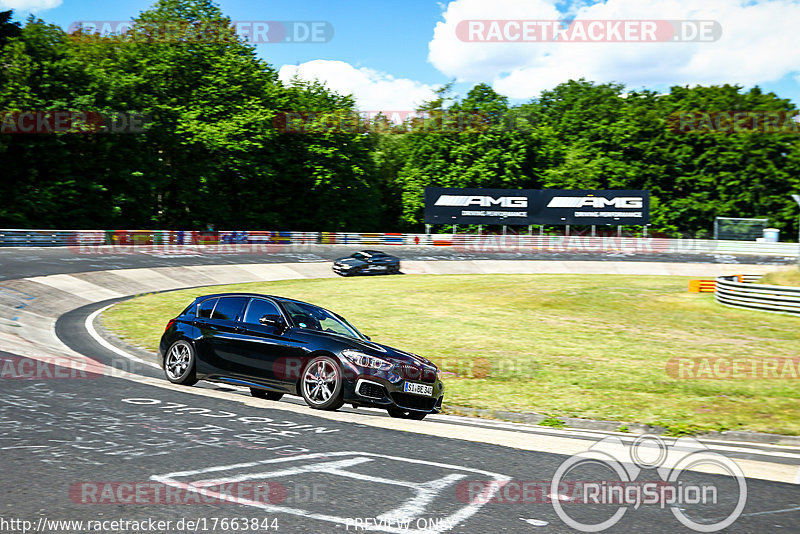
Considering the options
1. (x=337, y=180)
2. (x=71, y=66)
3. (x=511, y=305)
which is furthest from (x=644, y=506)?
(x=337, y=180)

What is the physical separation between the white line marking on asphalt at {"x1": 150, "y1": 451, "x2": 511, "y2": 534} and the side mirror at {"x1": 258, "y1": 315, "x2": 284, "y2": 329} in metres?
3.38

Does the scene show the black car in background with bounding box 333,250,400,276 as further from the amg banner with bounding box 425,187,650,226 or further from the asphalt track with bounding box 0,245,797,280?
the amg banner with bounding box 425,187,650,226

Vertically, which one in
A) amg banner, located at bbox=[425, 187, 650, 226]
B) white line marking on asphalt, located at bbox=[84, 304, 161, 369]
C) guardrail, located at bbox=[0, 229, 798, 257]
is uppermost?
amg banner, located at bbox=[425, 187, 650, 226]

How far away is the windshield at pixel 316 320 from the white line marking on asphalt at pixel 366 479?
11.2 feet

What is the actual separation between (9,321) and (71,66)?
120ft

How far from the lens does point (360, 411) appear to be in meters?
10.1

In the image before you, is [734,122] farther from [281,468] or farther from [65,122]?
[281,468]

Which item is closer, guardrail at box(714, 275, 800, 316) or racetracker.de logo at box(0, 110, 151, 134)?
guardrail at box(714, 275, 800, 316)

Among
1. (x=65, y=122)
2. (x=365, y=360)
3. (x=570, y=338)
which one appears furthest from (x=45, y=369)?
(x=65, y=122)

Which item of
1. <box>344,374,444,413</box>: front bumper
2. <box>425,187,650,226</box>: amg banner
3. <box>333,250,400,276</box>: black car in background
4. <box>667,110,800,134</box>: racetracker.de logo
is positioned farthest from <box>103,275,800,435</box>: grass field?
<box>667,110,800,134</box>: racetracker.de logo

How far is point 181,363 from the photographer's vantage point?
11219 mm

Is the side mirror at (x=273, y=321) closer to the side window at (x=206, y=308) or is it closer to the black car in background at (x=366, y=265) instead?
the side window at (x=206, y=308)

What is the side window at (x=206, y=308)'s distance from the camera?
445 inches

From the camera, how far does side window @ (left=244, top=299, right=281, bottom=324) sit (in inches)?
416
